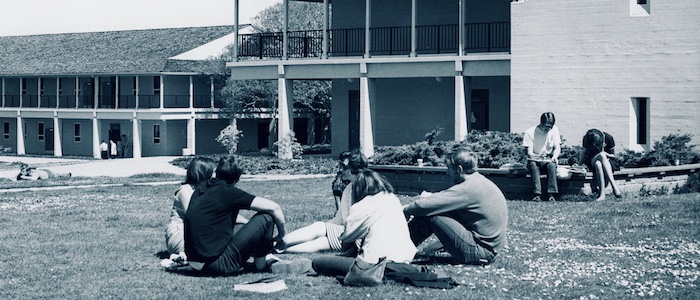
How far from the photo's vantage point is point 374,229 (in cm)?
1001

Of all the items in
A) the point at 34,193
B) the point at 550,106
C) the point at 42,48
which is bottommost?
the point at 34,193

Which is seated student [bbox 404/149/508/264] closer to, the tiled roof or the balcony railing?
the balcony railing

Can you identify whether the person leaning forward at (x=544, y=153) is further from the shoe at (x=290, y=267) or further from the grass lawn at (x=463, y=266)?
the shoe at (x=290, y=267)

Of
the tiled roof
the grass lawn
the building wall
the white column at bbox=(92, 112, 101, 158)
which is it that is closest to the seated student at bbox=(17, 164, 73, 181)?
the grass lawn

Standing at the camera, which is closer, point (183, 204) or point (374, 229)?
point (374, 229)

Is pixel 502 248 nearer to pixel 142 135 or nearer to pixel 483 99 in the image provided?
pixel 483 99

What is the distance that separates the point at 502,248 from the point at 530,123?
15447 millimetres

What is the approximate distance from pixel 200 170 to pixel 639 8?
53.4 feet

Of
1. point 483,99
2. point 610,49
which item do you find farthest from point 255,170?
point 610,49

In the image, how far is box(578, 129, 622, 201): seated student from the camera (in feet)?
57.2

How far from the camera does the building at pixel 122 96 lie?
Result: 55.8 meters

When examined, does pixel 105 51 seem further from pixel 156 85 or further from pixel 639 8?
pixel 639 8

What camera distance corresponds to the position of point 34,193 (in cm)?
2302

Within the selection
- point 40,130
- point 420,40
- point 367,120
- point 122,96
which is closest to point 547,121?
point 367,120
